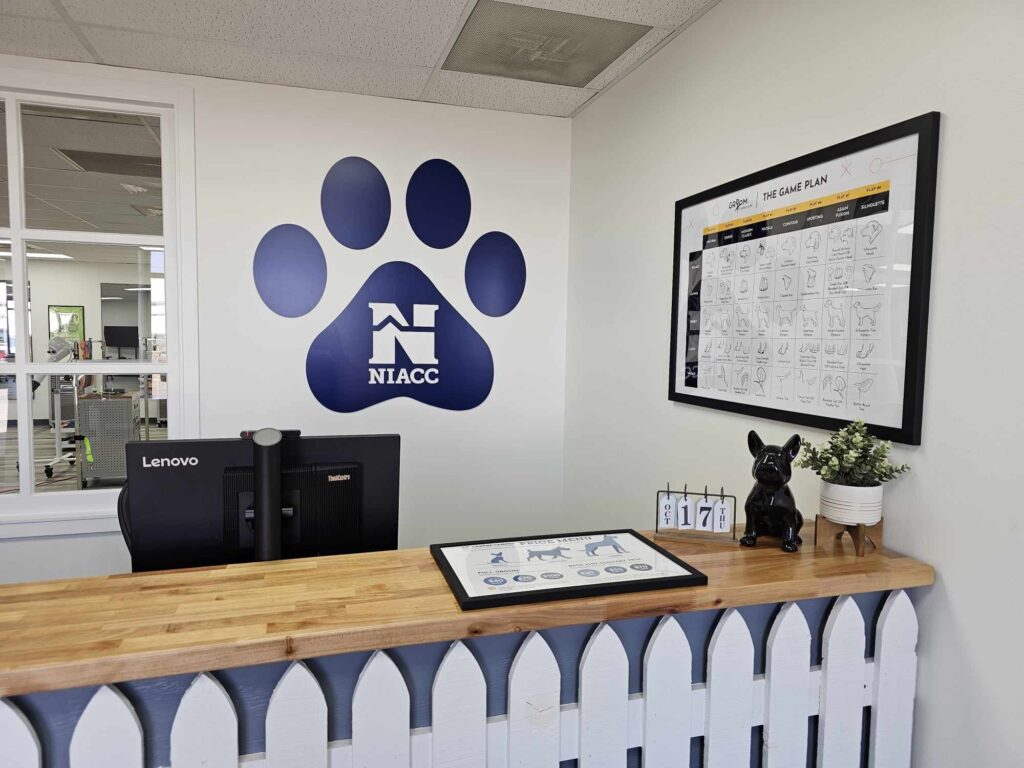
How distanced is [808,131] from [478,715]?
160 cm

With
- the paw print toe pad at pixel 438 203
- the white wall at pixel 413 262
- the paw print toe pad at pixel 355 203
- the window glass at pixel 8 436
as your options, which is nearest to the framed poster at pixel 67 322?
the window glass at pixel 8 436

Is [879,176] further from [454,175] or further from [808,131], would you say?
[454,175]

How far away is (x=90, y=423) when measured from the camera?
287cm

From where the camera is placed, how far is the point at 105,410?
2.89 m

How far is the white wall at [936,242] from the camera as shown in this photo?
3.92 ft

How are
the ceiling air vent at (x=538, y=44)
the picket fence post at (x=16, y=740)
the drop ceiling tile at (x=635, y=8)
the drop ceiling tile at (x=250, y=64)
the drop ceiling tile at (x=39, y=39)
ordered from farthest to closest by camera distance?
the drop ceiling tile at (x=250, y=64), the drop ceiling tile at (x=39, y=39), the ceiling air vent at (x=538, y=44), the drop ceiling tile at (x=635, y=8), the picket fence post at (x=16, y=740)

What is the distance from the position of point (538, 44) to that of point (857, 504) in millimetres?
1938

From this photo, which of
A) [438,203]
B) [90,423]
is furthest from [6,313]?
[438,203]

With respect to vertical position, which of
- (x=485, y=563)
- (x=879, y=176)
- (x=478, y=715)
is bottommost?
(x=478, y=715)

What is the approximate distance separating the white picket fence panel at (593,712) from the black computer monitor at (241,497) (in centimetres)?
49

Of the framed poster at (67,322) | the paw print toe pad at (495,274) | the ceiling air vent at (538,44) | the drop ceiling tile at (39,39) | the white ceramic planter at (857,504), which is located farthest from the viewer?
the paw print toe pad at (495,274)

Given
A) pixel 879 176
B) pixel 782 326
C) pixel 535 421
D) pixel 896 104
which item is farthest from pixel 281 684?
pixel 535 421

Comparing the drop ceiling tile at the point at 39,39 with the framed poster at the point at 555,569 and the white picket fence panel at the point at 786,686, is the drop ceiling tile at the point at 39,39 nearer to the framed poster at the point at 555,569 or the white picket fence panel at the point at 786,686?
the framed poster at the point at 555,569

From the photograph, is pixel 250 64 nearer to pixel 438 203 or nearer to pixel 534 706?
pixel 438 203
